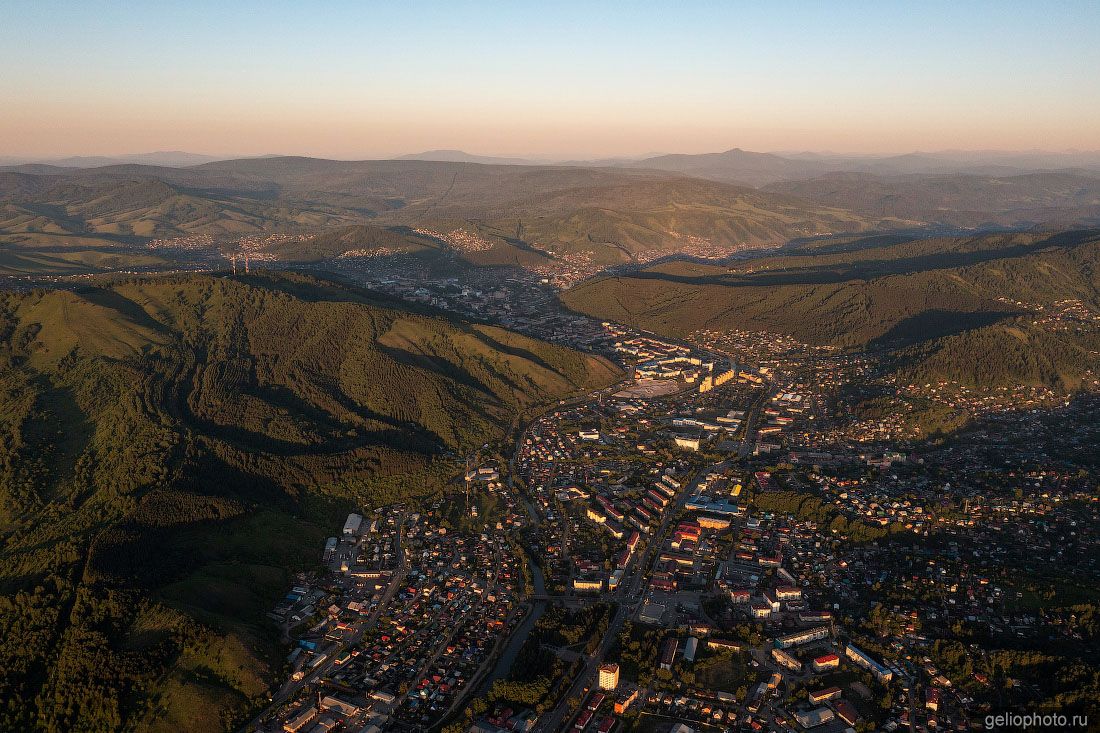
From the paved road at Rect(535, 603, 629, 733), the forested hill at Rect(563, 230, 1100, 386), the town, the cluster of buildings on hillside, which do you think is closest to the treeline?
the town

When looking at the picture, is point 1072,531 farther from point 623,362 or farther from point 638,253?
point 638,253

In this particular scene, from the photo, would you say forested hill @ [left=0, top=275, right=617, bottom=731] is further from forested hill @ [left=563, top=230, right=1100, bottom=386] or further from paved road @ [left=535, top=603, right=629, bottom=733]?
forested hill @ [left=563, top=230, right=1100, bottom=386]

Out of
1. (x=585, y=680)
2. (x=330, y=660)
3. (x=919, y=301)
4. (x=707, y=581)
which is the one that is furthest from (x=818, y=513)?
(x=919, y=301)

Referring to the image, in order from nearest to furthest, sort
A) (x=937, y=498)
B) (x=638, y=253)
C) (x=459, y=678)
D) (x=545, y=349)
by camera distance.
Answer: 1. (x=459, y=678)
2. (x=937, y=498)
3. (x=545, y=349)
4. (x=638, y=253)

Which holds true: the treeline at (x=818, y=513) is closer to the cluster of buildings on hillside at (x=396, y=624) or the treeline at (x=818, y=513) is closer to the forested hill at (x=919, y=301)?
the cluster of buildings on hillside at (x=396, y=624)

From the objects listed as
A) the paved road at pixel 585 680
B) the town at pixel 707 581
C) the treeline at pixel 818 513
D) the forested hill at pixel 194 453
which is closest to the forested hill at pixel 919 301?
the town at pixel 707 581

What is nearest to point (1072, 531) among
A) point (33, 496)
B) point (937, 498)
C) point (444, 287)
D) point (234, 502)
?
point (937, 498)
